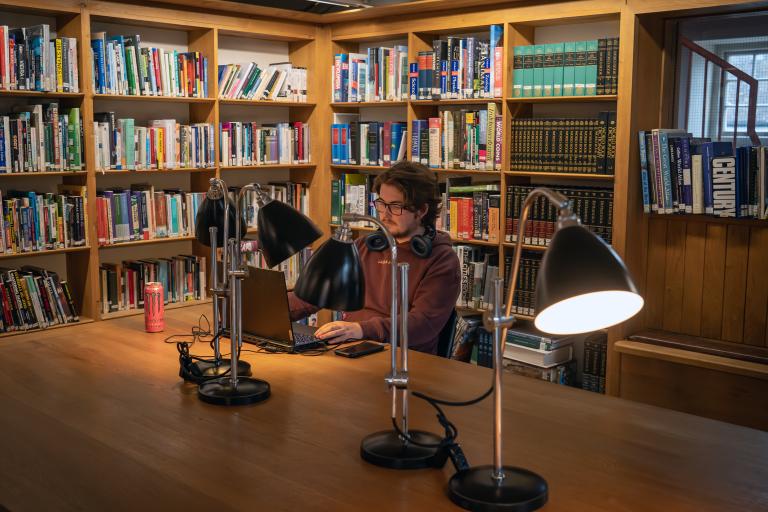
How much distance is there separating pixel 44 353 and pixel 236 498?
4.30ft

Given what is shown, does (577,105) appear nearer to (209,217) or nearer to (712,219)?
(712,219)

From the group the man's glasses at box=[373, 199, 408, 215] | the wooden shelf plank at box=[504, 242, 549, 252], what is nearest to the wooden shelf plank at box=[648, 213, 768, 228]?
the wooden shelf plank at box=[504, 242, 549, 252]

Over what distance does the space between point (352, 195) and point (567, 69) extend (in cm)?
158

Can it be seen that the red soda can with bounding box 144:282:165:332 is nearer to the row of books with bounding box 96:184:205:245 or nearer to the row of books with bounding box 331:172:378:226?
the row of books with bounding box 96:184:205:245

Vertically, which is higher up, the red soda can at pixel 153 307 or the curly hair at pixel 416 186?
the curly hair at pixel 416 186

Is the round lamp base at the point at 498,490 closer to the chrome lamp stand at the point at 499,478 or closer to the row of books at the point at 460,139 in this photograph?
the chrome lamp stand at the point at 499,478

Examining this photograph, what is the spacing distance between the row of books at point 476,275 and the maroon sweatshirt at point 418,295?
130 centimetres

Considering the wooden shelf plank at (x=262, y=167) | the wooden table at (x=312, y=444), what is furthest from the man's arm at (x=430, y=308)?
the wooden shelf plank at (x=262, y=167)

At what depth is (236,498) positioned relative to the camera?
1.57 metres

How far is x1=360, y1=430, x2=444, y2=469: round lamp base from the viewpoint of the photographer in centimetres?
170

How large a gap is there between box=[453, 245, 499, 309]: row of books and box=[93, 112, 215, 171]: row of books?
150 centimetres

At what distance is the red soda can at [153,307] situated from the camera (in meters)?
2.83

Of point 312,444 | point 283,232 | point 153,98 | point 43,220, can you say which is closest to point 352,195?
point 153,98

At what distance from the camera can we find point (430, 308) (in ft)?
9.32
